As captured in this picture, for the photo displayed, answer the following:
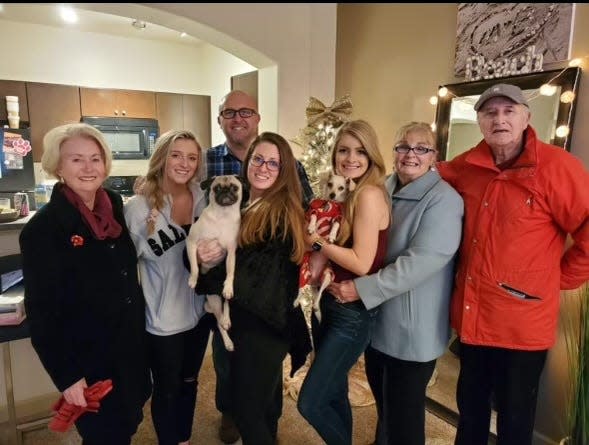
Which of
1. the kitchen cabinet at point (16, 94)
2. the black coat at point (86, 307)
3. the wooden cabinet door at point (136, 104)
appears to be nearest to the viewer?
the black coat at point (86, 307)

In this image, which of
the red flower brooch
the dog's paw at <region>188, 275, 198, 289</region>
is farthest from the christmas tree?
the red flower brooch

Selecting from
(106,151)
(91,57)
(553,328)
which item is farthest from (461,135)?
(91,57)

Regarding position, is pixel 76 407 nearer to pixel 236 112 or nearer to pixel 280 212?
pixel 280 212

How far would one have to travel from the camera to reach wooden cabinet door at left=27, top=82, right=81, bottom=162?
4.35m

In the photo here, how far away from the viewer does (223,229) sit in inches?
59.4

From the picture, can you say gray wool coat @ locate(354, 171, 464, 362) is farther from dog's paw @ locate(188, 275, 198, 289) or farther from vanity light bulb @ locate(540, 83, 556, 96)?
vanity light bulb @ locate(540, 83, 556, 96)

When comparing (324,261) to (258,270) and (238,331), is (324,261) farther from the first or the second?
(238,331)

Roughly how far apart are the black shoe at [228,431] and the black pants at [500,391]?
3.69 feet

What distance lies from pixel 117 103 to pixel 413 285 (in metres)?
4.49

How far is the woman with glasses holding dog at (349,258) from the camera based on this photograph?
1432mm

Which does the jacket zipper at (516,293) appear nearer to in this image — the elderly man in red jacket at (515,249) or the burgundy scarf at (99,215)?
the elderly man in red jacket at (515,249)

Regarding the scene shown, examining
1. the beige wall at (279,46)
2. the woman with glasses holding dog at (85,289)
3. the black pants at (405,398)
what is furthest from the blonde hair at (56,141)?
the black pants at (405,398)

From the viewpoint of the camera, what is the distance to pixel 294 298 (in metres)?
1.46

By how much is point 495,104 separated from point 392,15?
1.53 metres
